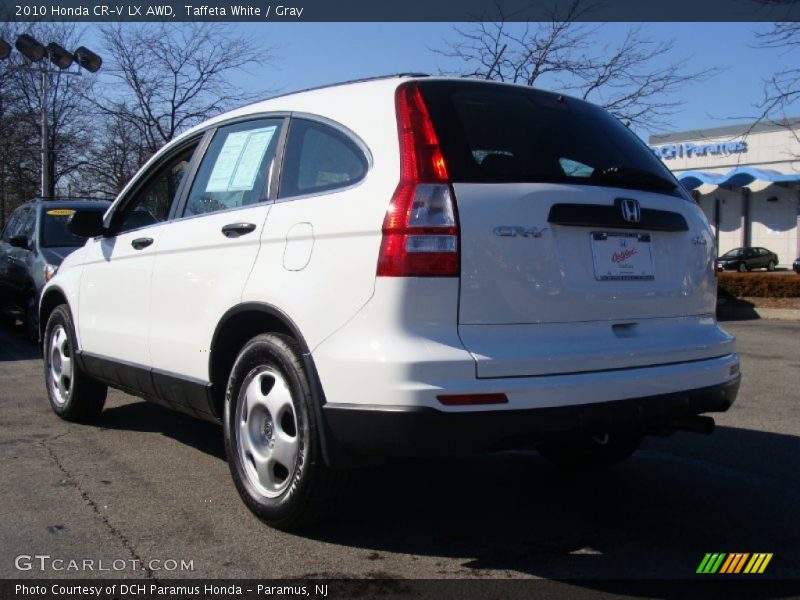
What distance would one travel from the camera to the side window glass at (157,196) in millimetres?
4617

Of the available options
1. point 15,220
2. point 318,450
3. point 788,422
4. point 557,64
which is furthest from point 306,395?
point 557,64

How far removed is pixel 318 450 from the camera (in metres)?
3.12

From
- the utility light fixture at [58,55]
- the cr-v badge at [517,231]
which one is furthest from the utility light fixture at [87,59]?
the cr-v badge at [517,231]

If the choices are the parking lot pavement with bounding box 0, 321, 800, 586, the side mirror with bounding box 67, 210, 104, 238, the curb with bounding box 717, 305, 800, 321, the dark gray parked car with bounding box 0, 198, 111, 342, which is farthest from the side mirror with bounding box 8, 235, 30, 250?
the curb with bounding box 717, 305, 800, 321

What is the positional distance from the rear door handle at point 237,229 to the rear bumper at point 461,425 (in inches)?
40.6

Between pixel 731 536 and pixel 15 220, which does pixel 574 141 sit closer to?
pixel 731 536

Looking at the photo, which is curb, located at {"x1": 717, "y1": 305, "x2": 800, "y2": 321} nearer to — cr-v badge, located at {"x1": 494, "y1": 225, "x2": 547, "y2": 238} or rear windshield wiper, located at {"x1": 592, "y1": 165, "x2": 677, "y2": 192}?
rear windshield wiper, located at {"x1": 592, "y1": 165, "x2": 677, "y2": 192}

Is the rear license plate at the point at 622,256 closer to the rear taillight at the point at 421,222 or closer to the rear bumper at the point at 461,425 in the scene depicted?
the rear bumper at the point at 461,425

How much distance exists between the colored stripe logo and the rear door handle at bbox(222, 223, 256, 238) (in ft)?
7.90

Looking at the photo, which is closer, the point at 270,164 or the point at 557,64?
the point at 270,164

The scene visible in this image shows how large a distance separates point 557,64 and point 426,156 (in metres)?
10.9

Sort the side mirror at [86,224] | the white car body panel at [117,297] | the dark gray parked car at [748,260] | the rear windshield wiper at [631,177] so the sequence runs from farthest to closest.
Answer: the dark gray parked car at [748,260], the side mirror at [86,224], the white car body panel at [117,297], the rear windshield wiper at [631,177]

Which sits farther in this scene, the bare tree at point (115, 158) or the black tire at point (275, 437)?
the bare tree at point (115, 158)

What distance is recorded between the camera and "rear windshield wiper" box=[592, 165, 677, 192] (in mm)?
3398
